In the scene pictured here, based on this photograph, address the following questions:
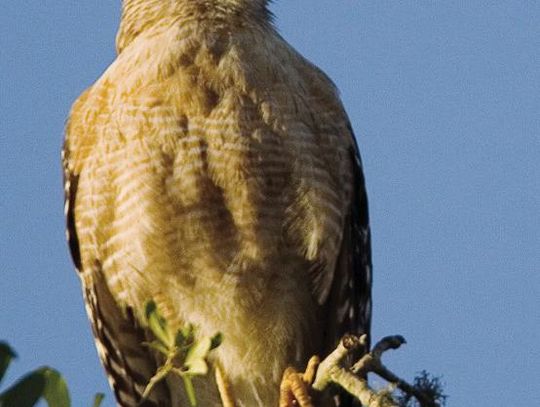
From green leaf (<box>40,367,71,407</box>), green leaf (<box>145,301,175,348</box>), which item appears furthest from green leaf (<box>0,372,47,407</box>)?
green leaf (<box>145,301,175,348</box>)

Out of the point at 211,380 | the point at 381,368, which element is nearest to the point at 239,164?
the point at 211,380

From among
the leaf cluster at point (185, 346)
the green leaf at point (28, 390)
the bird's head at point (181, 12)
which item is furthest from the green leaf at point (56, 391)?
the bird's head at point (181, 12)

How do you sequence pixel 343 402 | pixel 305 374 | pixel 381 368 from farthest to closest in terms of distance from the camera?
1. pixel 343 402
2. pixel 305 374
3. pixel 381 368

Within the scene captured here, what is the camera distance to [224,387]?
630 centimetres

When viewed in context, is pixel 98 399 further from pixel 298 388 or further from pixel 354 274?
pixel 354 274

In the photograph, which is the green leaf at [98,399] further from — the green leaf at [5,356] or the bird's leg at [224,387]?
the bird's leg at [224,387]

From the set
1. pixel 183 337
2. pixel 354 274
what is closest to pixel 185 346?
pixel 183 337

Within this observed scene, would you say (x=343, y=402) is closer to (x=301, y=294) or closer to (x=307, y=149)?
(x=301, y=294)

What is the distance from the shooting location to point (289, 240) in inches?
243

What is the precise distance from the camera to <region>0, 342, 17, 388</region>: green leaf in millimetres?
2451

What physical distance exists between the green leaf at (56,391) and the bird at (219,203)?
3.09m

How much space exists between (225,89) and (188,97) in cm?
19

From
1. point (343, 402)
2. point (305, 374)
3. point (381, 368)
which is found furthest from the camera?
point (343, 402)

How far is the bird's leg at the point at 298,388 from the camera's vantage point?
565 centimetres
